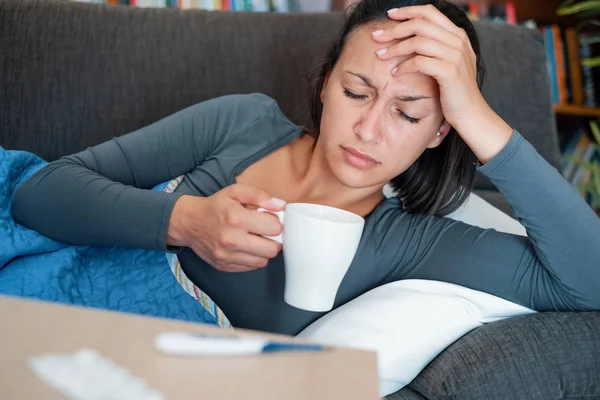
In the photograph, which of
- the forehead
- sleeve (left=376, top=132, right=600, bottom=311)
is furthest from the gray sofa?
sleeve (left=376, top=132, right=600, bottom=311)

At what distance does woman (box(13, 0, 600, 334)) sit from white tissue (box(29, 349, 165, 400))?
1.47ft

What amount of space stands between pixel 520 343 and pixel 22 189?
89 centimetres

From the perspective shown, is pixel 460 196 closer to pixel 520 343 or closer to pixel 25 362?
pixel 520 343

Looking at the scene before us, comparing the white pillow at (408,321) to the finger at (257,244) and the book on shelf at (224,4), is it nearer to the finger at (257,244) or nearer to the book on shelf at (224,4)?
the finger at (257,244)

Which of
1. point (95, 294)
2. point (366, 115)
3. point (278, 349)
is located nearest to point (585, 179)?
point (366, 115)

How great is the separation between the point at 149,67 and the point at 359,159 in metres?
0.70

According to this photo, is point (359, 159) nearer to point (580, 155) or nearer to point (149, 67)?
point (149, 67)

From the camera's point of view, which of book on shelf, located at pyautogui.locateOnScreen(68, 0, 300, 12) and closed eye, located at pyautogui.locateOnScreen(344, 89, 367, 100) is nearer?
closed eye, located at pyautogui.locateOnScreen(344, 89, 367, 100)

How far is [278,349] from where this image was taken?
1.85 ft

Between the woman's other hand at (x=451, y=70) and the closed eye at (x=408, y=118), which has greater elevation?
the woman's other hand at (x=451, y=70)

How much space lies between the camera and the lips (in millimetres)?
1212

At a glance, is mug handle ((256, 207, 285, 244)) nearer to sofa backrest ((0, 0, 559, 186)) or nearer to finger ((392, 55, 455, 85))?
finger ((392, 55, 455, 85))

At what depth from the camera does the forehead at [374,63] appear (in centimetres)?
118

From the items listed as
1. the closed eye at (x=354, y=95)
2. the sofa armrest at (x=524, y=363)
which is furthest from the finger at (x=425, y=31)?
the sofa armrest at (x=524, y=363)
